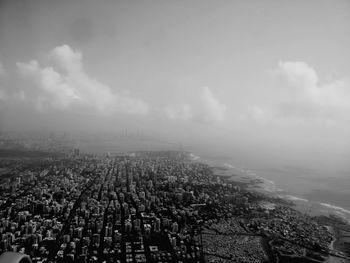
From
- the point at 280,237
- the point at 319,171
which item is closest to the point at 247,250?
the point at 280,237

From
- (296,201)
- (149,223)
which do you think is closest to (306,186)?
(296,201)

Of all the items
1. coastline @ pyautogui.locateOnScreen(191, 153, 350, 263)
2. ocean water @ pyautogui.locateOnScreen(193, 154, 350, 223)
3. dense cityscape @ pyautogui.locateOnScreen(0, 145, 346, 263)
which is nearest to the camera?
dense cityscape @ pyautogui.locateOnScreen(0, 145, 346, 263)

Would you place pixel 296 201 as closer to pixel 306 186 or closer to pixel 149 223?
pixel 306 186

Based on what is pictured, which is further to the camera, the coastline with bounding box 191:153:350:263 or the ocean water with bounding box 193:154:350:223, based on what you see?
the ocean water with bounding box 193:154:350:223

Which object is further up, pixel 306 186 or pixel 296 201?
pixel 306 186

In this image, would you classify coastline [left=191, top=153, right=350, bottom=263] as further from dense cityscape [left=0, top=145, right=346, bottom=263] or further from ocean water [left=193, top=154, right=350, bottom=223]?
dense cityscape [left=0, top=145, right=346, bottom=263]

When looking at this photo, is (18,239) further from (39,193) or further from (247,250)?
(247,250)

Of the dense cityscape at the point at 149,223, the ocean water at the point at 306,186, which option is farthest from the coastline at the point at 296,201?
Result: the dense cityscape at the point at 149,223

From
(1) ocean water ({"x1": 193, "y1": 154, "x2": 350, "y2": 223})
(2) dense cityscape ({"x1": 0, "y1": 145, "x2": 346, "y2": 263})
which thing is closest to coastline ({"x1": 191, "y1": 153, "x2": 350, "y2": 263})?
(1) ocean water ({"x1": 193, "y1": 154, "x2": 350, "y2": 223})
